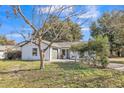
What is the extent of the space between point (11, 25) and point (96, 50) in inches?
169

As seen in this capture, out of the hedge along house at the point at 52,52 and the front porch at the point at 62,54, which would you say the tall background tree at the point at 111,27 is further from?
the front porch at the point at 62,54

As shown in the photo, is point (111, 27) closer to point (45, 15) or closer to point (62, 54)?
point (45, 15)

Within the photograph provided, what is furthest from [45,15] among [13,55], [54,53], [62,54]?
[62,54]

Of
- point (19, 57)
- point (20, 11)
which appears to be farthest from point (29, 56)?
point (20, 11)

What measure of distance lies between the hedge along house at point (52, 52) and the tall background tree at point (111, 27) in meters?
6.41

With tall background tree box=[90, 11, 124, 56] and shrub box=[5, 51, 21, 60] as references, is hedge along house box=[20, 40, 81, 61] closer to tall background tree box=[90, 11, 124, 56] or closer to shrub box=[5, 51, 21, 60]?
shrub box=[5, 51, 21, 60]

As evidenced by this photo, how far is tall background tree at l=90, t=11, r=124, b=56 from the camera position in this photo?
9422mm

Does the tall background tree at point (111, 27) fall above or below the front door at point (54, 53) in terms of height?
above

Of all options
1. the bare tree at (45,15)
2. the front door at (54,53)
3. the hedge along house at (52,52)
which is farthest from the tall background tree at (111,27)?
the front door at (54,53)

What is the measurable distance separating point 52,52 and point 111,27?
36.5 feet

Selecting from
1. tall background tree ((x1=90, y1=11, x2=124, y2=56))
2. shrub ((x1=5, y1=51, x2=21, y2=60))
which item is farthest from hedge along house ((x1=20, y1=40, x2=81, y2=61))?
tall background tree ((x1=90, y1=11, x2=124, y2=56))

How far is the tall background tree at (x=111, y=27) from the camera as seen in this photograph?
9422 millimetres

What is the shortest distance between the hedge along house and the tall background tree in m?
6.41

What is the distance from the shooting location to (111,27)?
384 inches
